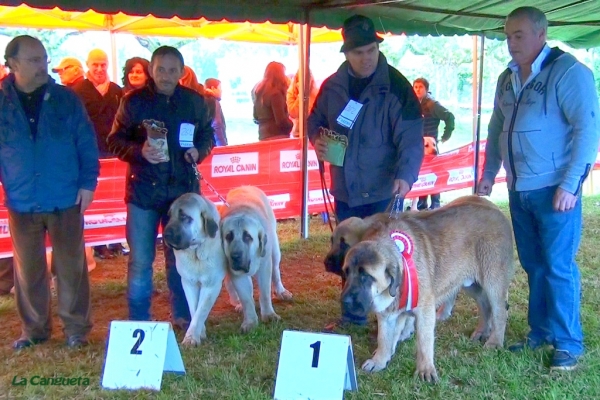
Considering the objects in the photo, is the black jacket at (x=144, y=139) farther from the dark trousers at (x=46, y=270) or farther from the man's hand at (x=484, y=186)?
the man's hand at (x=484, y=186)

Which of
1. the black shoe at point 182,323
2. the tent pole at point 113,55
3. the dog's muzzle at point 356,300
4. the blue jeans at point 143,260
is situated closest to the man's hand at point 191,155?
the blue jeans at point 143,260

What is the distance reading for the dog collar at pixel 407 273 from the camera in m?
3.33

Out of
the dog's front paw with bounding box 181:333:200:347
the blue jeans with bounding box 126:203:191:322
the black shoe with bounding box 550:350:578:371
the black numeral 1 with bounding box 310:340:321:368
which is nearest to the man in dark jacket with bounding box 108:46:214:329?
the blue jeans with bounding box 126:203:191:322

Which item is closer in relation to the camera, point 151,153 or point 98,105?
point 151,153

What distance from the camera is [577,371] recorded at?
357cm

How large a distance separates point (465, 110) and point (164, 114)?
15650mm

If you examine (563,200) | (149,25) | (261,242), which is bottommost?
(261,242)

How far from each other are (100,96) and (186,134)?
2978 mm

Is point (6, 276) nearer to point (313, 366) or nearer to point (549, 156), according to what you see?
point (313, 366)

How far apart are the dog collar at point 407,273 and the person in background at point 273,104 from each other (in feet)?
18.5

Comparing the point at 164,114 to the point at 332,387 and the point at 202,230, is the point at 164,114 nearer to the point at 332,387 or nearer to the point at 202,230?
the point at 202,230

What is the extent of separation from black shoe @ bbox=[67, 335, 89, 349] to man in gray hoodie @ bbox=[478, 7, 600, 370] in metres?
3.14

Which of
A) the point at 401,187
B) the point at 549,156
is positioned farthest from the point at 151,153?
the point at 549,156

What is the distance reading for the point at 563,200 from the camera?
3.39 m
